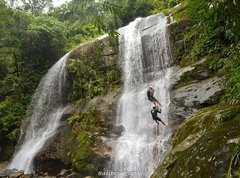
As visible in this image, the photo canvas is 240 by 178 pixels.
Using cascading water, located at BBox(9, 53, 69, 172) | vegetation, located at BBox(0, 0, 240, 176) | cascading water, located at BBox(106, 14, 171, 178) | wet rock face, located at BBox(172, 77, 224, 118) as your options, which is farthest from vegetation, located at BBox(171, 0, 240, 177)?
cascading water, located at BBox(9, 53, 69, 172)

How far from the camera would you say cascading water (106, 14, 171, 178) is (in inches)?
442

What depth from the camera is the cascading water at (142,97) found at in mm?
11227

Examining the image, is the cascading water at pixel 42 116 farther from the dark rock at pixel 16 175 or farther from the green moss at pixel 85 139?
the green moss at pixel 85 139

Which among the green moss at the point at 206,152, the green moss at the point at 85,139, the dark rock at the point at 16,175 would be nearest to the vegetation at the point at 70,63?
the green moss at the point at 85,139

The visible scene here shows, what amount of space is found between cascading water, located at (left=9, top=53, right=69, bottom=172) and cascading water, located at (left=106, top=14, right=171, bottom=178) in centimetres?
372

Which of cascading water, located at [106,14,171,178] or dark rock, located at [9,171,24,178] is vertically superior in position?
cascading water, located at [106,14,171,178]

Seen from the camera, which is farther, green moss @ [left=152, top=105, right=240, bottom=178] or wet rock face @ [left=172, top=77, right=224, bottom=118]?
wet rock face @ [left=172, top=77, right=224, bottom=118]

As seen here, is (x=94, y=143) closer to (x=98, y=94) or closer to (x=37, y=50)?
(x=98, y=94)

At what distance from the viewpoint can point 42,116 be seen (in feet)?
57.8

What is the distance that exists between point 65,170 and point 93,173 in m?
1.58

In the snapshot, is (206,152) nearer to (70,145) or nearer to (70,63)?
(70,145)

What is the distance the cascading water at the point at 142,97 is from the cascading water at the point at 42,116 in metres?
3.72

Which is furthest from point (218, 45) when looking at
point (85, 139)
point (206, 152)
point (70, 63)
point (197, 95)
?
point (206, 152)

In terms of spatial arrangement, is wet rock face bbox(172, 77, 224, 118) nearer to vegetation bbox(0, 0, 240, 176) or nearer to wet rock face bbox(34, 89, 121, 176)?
vegetation bbox(0, 0, 240, 176)
